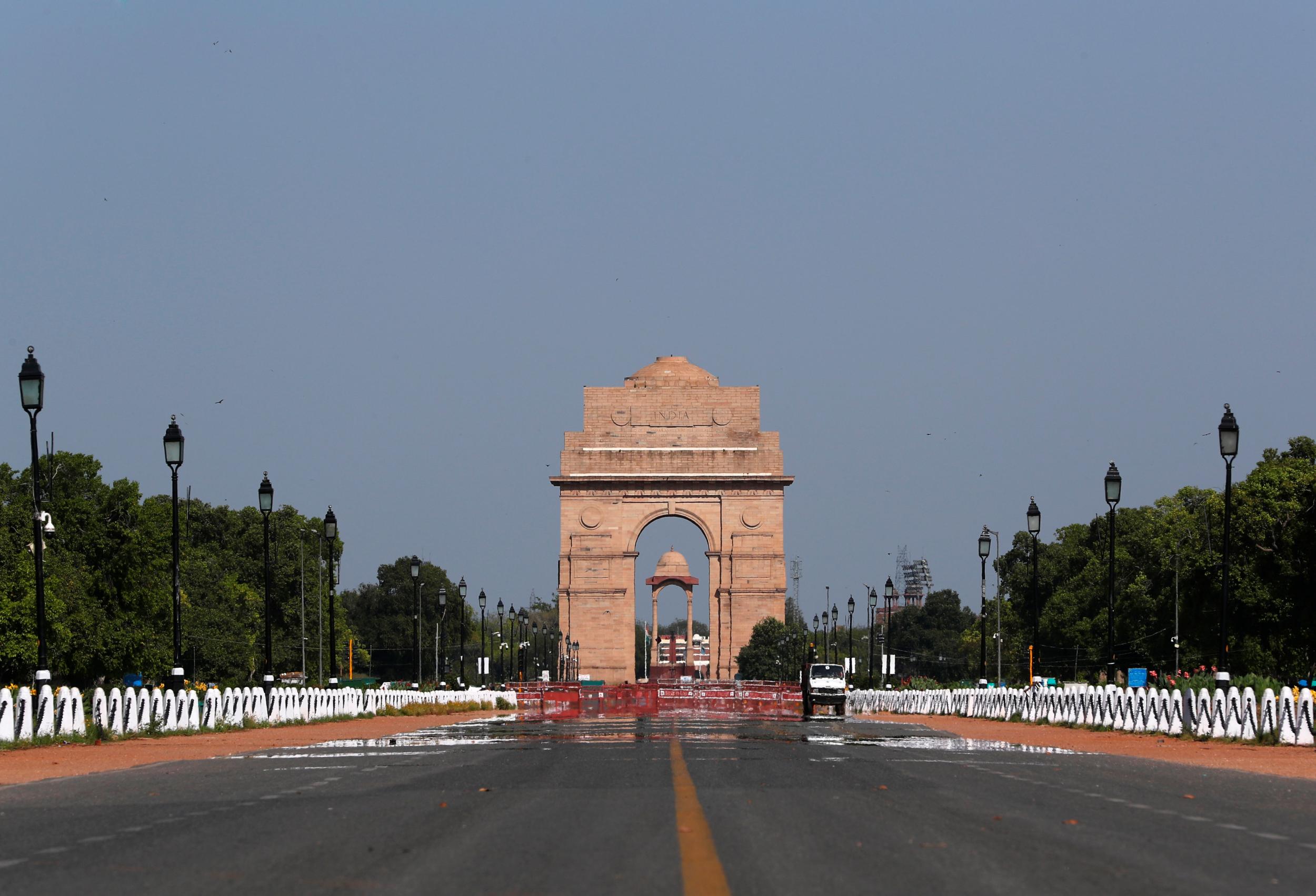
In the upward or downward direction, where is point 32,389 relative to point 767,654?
upward

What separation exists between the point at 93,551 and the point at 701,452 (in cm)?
4827

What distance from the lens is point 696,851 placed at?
366 inches

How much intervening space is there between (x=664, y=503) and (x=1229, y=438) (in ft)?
254

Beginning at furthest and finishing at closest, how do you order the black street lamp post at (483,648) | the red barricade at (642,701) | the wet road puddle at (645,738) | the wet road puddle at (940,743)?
1. the black street lamp post at (483,648)
2. the red barricade at (642,701)
3. the wet road puddle at (940,743)
4. the wet road puddle at (645,738)

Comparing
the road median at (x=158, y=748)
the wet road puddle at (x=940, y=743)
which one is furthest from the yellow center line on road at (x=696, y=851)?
the wet road puddle at (x=940, y=743)

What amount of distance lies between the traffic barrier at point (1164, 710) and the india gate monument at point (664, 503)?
57373 mm

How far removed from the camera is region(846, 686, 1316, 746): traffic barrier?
26078 mm

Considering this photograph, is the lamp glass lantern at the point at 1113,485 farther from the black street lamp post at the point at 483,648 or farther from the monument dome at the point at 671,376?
the monument dome at the point at 671,376

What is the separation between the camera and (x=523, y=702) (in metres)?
59.5

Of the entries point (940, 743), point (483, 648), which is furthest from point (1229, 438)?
point (483, 648)

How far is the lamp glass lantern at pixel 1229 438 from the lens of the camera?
109 feet

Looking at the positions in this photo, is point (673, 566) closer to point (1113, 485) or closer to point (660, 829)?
point (1113, 485)

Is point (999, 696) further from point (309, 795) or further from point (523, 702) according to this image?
point (309, 795)

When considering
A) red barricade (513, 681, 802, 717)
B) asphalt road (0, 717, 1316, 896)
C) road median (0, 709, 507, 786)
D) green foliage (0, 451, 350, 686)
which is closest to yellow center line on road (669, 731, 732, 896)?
asphalt road (0, 717, 1316, 896)
